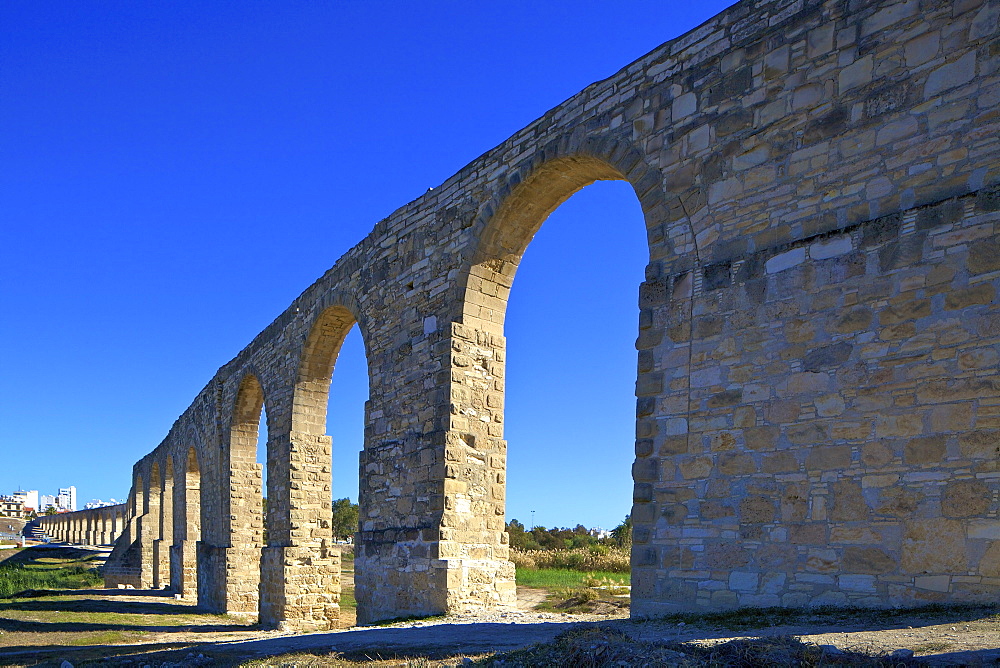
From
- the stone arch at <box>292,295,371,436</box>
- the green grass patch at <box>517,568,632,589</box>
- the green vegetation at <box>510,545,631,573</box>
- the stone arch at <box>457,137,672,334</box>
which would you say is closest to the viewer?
the stone arch at <box>457,137,672,334</box>

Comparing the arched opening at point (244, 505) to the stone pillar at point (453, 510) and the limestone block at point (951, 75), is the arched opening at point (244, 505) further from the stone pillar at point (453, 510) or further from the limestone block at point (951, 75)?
the limestone block at point (951, 75)

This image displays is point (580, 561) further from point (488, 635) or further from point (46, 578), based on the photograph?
point (46, 578)

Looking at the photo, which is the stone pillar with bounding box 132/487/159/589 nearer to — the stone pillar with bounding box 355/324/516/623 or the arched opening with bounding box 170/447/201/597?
the arched opening with bounding box 170/447/201/597

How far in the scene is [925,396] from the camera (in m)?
5.81

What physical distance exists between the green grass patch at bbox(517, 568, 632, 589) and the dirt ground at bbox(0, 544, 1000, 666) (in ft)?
3.52

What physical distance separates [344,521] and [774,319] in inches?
1674

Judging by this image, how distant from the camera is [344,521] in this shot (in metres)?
46.6

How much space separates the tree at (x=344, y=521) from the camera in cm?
4500

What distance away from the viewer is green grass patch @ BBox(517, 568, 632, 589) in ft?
51.3

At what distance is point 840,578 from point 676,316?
2441 mm

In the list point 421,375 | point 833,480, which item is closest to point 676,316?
point 833,480

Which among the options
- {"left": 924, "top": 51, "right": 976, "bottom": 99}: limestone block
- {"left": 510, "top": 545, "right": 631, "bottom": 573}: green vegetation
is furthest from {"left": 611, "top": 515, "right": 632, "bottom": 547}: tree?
{"left": 924, "top": 51, "right": 976, "bottom": 99}: limestone block

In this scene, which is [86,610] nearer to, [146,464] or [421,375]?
[421,375]

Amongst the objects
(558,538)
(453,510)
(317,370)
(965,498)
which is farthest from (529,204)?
(558,538)
